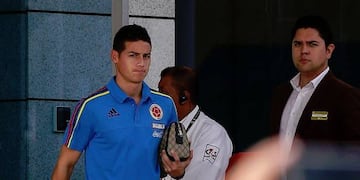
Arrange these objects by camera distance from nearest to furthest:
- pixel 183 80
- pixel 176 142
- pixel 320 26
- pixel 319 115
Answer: pixel 176 142 → pixel 319 115 → pixel 320 26 → pixel 183 80

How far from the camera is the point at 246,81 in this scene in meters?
12.1

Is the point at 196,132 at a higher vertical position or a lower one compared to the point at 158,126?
lower

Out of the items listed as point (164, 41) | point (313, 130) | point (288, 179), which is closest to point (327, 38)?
point (313, 130)

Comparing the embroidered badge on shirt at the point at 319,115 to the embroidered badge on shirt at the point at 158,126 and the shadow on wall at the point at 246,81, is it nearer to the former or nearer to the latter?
the embroidered badge on shirt at the point at 158,126

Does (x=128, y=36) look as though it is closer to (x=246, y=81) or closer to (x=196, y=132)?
(x=196, y=132)

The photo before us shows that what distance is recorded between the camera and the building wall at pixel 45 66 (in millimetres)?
11258

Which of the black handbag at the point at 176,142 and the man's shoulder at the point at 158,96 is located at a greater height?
the man's shoulder at the point at 158,96

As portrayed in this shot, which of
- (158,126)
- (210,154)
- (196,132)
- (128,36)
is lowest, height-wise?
(210,154)

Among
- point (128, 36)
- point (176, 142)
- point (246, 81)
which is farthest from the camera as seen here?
point (246, 81)

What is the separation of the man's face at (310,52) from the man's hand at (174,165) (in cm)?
109

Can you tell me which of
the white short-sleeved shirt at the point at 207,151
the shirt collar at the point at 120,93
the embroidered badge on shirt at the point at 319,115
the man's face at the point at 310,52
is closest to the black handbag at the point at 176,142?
the shirt collar at the point at 120,93

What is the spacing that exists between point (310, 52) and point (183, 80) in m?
0.94

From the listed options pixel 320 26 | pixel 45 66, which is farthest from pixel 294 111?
pixel 45 66
